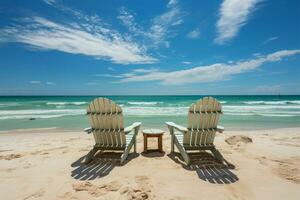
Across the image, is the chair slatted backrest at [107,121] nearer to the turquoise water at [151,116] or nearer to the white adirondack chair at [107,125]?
the white adirondack chair at [107,125]

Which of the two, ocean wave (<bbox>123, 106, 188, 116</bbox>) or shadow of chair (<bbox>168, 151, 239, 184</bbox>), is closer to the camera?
shadow of chair (<bbox>168, 151, 239, 184</bbox>)

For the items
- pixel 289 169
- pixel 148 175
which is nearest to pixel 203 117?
pixel 148 175

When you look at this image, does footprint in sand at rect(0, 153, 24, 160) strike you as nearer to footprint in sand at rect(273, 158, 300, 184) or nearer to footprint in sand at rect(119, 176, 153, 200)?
footprint in sand at rect(119, 176, 153, 200)

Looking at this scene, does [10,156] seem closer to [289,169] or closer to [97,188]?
[97,188]

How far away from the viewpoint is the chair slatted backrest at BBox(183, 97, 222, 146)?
13.7 ft

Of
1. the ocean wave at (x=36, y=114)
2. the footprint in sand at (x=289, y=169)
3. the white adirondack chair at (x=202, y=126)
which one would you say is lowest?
the ocean wave at (x=36, y=114)

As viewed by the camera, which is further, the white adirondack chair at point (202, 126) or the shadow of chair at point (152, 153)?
the shadow of chair at point (152, 153)

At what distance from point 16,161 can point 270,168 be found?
508 centimetres

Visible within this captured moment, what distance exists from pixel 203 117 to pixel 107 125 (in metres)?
1.95

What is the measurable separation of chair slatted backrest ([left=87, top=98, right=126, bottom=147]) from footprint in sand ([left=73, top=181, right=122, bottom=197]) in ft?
4.00

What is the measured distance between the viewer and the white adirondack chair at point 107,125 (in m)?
4.23

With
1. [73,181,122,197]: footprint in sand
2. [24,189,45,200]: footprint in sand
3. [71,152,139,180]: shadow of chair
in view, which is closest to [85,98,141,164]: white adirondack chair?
[71,152,139,180]: shadow of chair

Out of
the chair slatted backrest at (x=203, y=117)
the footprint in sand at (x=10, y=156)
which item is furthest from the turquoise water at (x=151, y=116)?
the chair slatted backrest at (x=203, y=117)

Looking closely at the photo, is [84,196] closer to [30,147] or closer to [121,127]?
[121,127]
